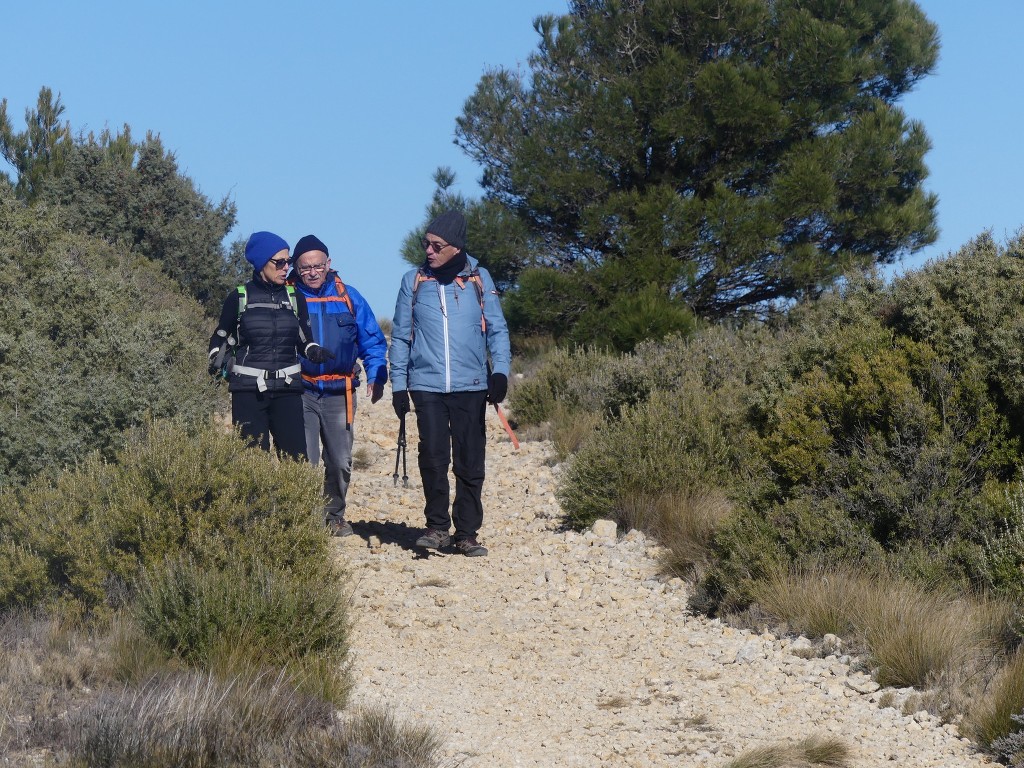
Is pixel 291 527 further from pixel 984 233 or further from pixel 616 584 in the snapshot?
pixel 984 233

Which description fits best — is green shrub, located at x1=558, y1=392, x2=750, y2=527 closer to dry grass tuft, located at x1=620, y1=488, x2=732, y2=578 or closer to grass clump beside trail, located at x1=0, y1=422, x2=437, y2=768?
dry grass tuft, located at x1=620, y1=488, x2=732, y2=578

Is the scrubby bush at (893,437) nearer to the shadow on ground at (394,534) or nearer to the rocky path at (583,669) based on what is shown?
the rocky path at (583,669)

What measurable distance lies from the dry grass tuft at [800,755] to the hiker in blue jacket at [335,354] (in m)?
4.26

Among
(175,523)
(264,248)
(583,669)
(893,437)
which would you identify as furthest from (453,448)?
(893,437)

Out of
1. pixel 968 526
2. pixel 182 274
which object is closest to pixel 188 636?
pixel 968 526

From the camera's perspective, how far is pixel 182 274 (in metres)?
21.8

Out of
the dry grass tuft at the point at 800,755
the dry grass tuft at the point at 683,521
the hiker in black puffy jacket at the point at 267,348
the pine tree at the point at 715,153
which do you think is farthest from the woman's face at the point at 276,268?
the pine tree at the point at 715,153

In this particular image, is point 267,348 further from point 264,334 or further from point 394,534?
point 394,534

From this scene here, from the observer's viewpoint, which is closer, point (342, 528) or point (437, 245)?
point (437, 245)

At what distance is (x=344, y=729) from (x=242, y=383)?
3.54 metres

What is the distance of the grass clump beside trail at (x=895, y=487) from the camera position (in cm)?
527

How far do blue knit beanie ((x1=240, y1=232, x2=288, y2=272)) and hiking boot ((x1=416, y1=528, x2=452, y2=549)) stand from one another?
82.6 inches

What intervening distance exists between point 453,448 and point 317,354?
1101mm

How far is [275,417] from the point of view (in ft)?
24.7
